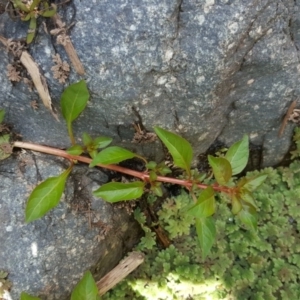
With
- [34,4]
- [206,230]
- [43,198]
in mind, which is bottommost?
[206,230]

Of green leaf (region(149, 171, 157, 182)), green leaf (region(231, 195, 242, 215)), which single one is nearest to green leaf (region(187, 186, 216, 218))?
green leaf (region(231, 195, 242, 215))

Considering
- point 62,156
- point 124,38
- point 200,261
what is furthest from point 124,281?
point 124,38

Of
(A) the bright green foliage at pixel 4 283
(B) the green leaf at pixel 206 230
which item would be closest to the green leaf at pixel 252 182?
(B) the green leaf at pixel 206 230

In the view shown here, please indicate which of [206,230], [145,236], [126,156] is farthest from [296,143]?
[126,156]

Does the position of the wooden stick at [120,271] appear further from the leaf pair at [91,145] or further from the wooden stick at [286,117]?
the wooden stick at [286,117]

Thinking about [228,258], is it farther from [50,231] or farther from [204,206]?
[50,231]

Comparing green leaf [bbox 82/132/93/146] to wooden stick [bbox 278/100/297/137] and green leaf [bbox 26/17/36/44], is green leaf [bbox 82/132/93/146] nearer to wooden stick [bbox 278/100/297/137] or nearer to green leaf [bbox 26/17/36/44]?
green leaf [bbox 26/17/36/44]
